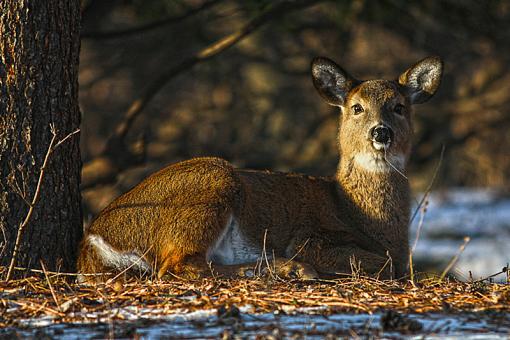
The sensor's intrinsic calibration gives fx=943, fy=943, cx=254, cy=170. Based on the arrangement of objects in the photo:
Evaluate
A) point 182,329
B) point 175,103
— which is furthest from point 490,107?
point 182,329

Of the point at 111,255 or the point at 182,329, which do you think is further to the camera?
the point at 111,255

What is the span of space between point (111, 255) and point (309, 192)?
5.73 feet

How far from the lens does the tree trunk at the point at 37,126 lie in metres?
6.06

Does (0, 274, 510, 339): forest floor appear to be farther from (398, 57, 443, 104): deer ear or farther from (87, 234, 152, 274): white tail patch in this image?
(398, 57, 443, 104): deer ear

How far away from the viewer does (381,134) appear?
7.04m

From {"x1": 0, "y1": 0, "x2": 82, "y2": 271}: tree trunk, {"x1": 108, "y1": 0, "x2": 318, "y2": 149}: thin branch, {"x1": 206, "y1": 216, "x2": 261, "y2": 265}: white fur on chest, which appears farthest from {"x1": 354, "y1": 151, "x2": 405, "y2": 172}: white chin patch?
{"x1": 108, "y1": 0, "x2": 318, "y2": 149}: thin branch

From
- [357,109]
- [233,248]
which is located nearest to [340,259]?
[233,248]

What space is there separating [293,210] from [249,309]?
7.92 feet

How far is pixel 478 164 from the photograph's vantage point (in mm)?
17656

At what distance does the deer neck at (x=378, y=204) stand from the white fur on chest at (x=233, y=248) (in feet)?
3.09

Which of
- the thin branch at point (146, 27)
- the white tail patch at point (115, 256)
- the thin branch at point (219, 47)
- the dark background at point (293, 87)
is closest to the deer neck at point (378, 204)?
the white tail patch at point (115, 256)

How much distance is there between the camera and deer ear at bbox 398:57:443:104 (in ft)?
25.3

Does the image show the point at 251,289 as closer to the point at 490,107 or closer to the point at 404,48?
the point at 490,107

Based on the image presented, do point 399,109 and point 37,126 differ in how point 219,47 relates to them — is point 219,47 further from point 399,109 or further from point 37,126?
point 37,126
